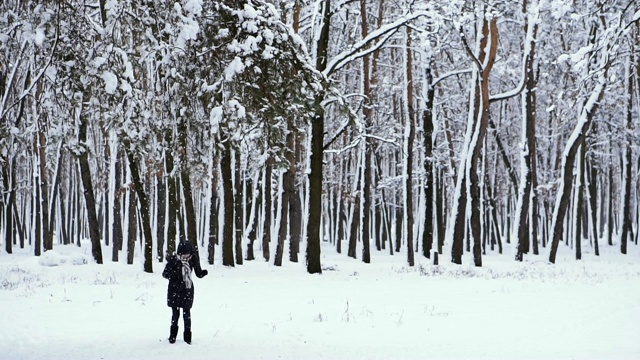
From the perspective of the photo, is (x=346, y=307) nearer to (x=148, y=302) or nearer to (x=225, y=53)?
(x=148, y=302)

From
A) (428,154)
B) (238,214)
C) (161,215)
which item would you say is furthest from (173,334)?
(161,215)

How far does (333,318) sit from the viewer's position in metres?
10.9

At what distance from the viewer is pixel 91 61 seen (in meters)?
8.59

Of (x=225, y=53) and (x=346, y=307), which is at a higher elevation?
(x=225, y=53)

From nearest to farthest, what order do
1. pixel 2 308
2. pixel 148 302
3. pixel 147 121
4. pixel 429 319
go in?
pixel 147 121 → pixel 429 319 → pixel 2 308 → pixel 148 302

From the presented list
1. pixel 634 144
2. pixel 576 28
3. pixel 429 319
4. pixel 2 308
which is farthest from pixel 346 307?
pixel 634 144

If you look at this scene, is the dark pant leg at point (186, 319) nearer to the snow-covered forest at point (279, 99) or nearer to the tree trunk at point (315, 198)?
the snow-covered forest at point (279, 99)

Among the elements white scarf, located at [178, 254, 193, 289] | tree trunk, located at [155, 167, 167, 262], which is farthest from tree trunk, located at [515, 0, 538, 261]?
white scarf, located at [178, 254, 193, 289]

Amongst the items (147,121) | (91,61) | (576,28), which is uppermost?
(576,28)

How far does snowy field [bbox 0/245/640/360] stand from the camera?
8.55 meters

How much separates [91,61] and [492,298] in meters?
9.18

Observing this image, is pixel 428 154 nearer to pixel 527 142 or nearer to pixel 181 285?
pixel 527 142

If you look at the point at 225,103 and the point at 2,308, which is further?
the point at 2,308

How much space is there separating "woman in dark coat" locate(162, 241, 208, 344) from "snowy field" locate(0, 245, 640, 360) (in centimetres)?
27
